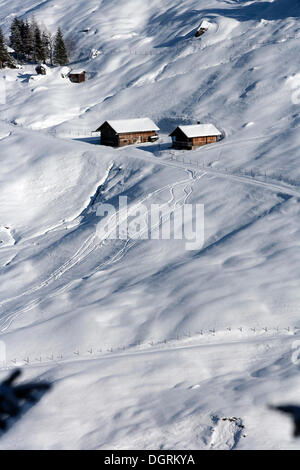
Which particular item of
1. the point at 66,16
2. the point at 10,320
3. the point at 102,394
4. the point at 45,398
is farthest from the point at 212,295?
the point at 66,16

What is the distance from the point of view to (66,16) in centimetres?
12688

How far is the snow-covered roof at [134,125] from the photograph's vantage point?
2569 inches

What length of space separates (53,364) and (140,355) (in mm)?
4568

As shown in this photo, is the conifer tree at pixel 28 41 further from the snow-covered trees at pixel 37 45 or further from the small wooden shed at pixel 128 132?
the small wooden shed at pixel 128 132

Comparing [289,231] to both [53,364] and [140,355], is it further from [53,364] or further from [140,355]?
[53,364]

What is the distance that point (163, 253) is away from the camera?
39188 mm

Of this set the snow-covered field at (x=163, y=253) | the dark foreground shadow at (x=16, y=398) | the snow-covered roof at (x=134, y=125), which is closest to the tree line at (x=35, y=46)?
the snow-covered field at (x=163, y=253)

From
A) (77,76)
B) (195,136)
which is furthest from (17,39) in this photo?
(195,136)

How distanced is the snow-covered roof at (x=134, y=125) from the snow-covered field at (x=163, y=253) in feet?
7.90

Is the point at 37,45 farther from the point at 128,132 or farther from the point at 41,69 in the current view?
the point at 128,132

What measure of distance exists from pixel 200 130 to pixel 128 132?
10.2m

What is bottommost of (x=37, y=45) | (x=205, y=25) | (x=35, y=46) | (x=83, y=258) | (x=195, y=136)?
(x=83, y=258)

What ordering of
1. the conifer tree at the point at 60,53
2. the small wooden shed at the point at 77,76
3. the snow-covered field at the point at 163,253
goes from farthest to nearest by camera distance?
the conifer tree at the point at 60,53 → the small wooden shed at the point at 77,76 → the snow-covered field at the point at 163,253

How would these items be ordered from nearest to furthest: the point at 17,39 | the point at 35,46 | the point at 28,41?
the point at 35,46 < the point at 28,41 < the point at 17,39
